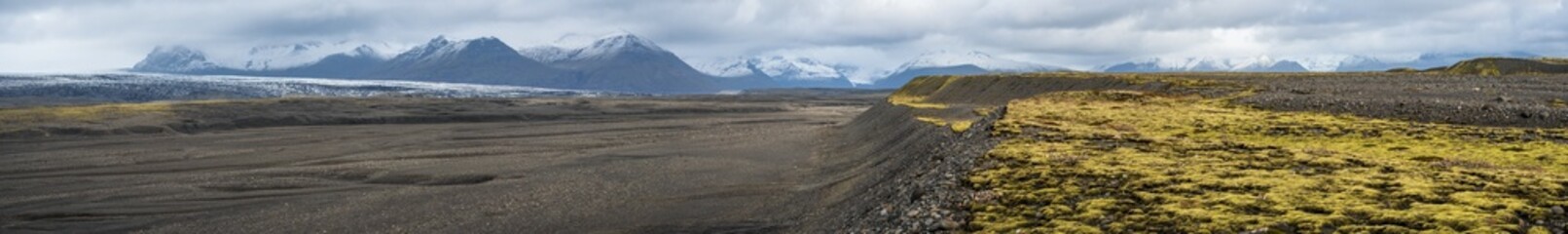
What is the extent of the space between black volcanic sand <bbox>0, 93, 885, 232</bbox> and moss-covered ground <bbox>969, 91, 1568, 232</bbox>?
672 cm

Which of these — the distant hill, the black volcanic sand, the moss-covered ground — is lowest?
the black volcanic sand

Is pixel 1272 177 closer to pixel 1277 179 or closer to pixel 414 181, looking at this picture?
pixel 1277 179

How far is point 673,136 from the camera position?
69.5 metres

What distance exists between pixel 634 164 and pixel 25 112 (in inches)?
2703

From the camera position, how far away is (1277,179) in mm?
21562

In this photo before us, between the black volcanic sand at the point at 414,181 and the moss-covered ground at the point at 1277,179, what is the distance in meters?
6.72

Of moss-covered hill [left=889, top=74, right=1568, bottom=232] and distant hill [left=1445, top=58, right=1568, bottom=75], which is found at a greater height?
distant hill [left=1445, top=58, right=1568, bottom=75]

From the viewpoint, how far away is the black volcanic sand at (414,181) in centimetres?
2825

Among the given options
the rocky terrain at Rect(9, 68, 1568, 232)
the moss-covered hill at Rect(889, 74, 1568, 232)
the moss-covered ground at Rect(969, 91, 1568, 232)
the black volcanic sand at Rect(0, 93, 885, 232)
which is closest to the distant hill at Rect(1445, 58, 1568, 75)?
the rocky terrain at Rect(9, 68, 1568, 232)

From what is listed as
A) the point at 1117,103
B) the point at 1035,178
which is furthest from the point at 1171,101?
the point at 1035,178

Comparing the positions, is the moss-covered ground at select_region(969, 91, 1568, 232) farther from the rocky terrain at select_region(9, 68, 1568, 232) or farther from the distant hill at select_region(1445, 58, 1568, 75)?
the distant hill at select_region(1445, 58, 1568, 75)

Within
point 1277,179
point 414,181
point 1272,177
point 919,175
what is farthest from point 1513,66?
point 414,181

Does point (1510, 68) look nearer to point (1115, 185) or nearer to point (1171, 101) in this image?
point (1171, 101)

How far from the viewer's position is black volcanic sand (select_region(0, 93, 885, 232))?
92.7ft
